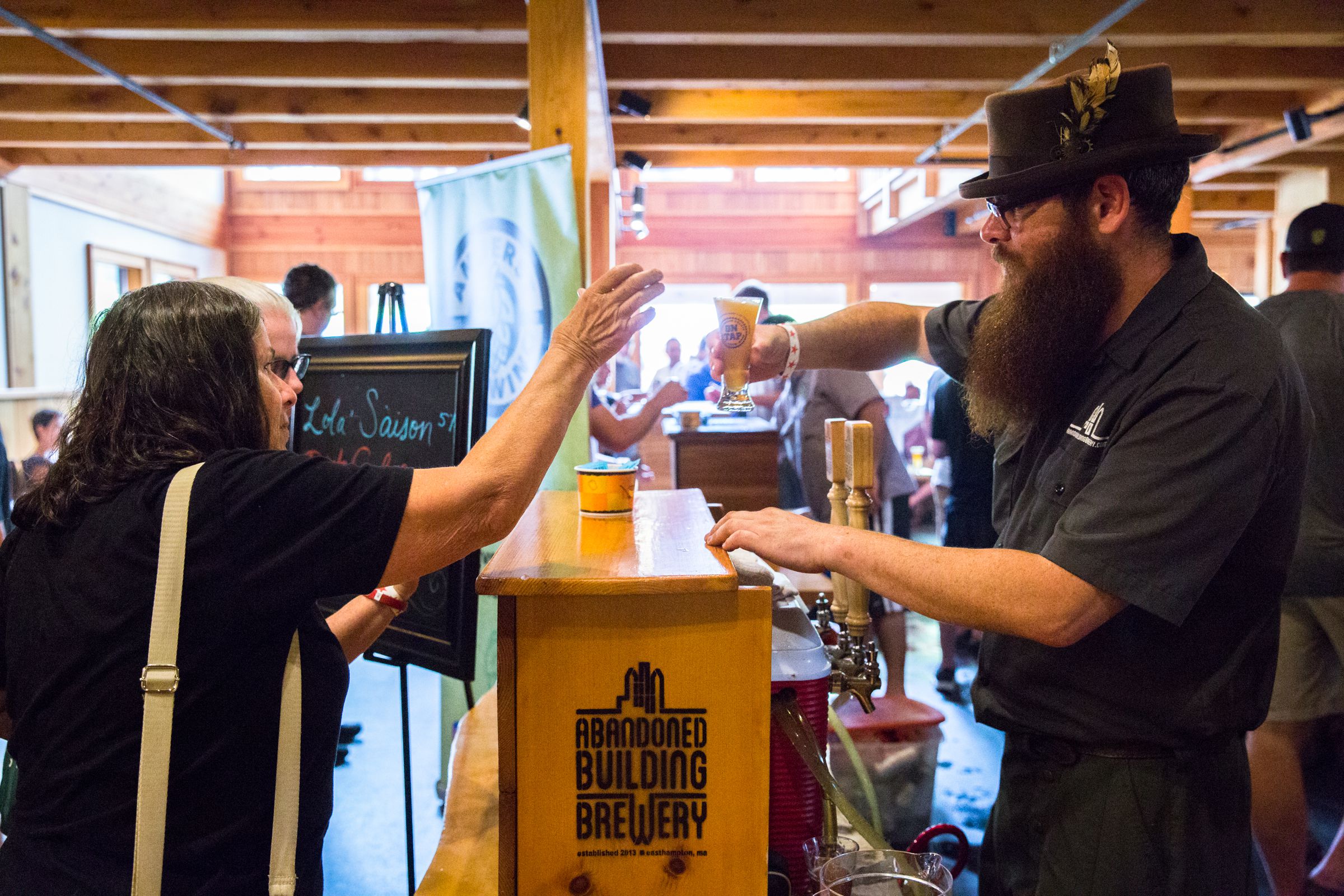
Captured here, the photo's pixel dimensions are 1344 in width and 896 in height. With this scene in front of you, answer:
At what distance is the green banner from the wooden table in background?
116 cm

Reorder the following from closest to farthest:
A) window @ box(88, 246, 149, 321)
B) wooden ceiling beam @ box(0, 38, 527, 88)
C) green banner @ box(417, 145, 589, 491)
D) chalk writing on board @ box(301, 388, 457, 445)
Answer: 1. chalk writing on board @ box(301, 388, 457, 445)
2. green banner @ box(417, 145, 589, 491)
3. wooden ceiling beam @ box(0, 38, 527, 88)
4. window @ box(88, 246, 149, 321)

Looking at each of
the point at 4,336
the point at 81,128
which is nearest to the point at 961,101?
the point at 81,128

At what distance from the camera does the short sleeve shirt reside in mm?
3914

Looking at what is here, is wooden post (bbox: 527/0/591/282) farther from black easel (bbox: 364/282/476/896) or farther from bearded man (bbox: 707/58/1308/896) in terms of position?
bearded man (bbox: 707/58/1308/896)

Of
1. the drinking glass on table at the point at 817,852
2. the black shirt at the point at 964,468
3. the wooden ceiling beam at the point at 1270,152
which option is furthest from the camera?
the wooden ceiling beam at the point at 1270,152

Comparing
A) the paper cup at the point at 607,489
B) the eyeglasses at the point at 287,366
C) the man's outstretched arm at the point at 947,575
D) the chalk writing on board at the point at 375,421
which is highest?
the eyeglasses at the point at 287,366

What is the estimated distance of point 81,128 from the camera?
257 inches

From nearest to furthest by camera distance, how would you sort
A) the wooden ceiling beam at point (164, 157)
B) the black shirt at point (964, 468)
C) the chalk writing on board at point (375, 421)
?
the chalk writing on board at point (375, 421)
the black shirt at point (964, 468)
the wooden ceiling beam at point (164, 157)

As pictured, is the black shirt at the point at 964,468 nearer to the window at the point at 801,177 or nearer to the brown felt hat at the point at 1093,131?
the brown felt hat at the point at 1093,131

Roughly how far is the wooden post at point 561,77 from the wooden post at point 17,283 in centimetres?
644

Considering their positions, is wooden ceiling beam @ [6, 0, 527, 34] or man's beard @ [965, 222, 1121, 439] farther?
wooden ceiling beam @ [6, 0, 527, 34]

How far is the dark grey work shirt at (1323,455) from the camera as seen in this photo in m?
2.57

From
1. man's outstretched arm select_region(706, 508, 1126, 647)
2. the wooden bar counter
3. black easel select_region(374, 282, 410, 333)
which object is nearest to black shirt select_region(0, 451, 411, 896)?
the wooden bar counter

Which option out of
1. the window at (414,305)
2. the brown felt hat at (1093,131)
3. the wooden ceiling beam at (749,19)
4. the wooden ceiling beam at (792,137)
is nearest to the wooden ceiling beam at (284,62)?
the wooden ceiling beam at (749,19)
